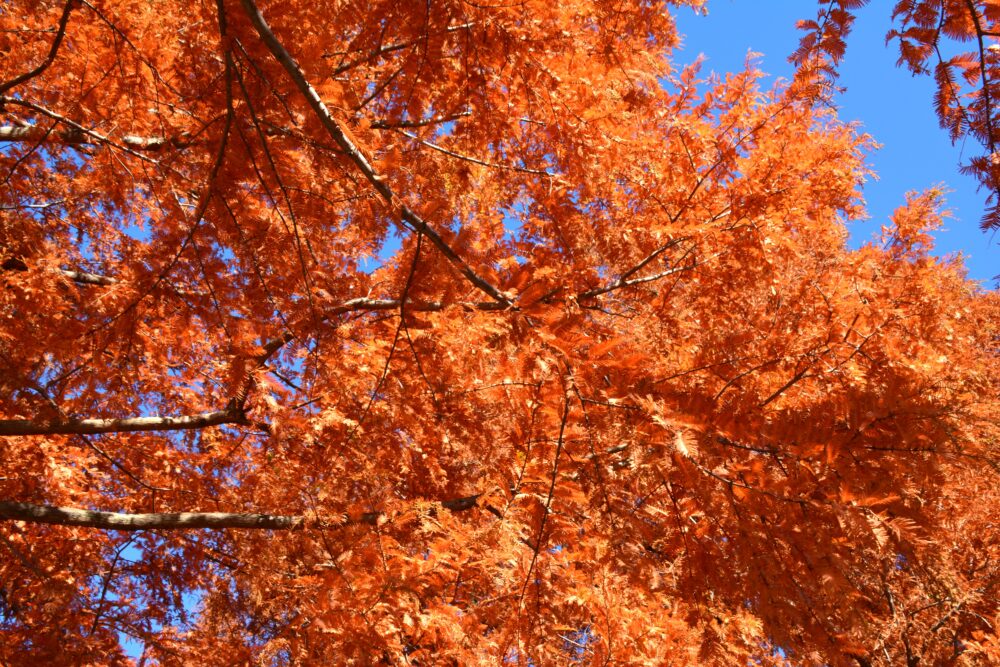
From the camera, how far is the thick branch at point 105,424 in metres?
2.92

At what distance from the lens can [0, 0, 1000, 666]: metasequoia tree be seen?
208 cm

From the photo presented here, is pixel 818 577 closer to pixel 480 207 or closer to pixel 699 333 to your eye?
pixel 699 333

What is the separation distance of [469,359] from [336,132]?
53.4 inches

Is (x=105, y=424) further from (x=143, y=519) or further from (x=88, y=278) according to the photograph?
(x=88, y=278)

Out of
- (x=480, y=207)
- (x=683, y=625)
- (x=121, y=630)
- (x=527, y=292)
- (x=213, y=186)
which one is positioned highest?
(x=480, y=207)

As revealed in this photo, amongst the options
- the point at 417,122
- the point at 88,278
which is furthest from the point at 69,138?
the point at 417,122

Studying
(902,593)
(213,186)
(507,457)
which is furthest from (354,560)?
(902,593)

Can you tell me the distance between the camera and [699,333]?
353cm

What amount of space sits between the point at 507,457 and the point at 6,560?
4.00 meters

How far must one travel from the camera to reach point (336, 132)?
190cm

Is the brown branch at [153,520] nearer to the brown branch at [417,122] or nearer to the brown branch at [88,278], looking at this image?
the brown branch at [88,278]

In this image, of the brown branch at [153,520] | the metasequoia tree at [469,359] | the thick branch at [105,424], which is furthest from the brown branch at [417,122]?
the brown branch at [153,520]

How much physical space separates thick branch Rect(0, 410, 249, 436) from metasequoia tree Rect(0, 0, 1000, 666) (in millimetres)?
18

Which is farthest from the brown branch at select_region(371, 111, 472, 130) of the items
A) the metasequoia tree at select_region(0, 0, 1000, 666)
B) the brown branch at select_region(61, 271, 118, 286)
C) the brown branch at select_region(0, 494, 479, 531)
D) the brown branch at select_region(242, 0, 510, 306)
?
the brown branch at select_region(61, 271, 118, 286)
